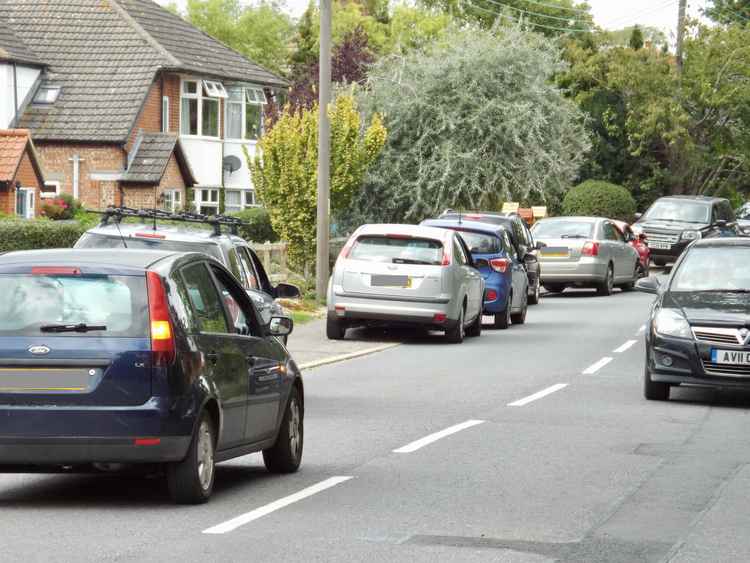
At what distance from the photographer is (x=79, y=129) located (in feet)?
171

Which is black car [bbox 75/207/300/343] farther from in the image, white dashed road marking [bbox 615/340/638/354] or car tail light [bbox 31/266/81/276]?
white dashed road marking [bbox 615/340/638/354]

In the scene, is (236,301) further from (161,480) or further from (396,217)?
(396,217)

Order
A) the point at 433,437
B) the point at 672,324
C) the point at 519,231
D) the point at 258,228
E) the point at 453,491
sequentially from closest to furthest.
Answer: the point at 453,491 < the point at 433,437 < the point at 672,324 < the point at 519,231 < the point at 258,228

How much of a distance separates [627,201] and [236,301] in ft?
143

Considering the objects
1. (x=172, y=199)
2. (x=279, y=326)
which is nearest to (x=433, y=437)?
(x=279, y=326)

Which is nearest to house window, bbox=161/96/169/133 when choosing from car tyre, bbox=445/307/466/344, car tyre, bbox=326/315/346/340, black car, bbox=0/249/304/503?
car tyre, bbox=326/315/346/340

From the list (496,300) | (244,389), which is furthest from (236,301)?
(496,300)

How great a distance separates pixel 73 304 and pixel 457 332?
579 inches

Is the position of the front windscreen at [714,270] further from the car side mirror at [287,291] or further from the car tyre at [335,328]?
the car tyre at [335,328]

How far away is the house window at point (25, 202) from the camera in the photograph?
44594 mm

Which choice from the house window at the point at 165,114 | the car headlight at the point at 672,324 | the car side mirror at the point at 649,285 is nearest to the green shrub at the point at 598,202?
the house window at the point at 165,114

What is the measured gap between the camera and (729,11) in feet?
258

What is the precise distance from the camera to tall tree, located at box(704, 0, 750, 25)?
7844 centimetres

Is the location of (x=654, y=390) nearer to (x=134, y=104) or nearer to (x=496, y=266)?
(x=496, y=266)
